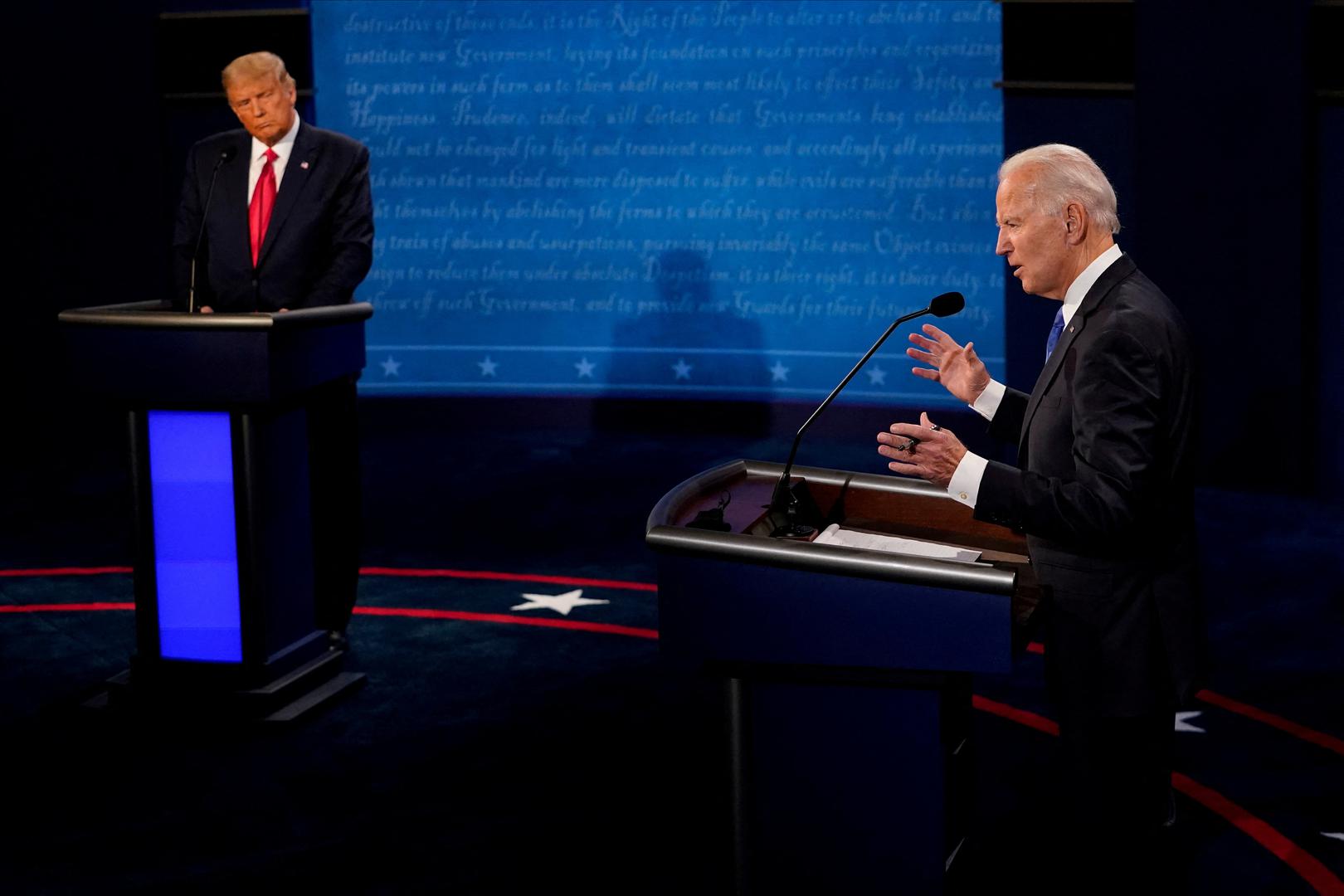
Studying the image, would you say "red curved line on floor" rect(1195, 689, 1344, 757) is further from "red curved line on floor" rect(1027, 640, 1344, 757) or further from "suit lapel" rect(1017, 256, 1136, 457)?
"suit lapel" rect(1017, 256, 1136, 457)

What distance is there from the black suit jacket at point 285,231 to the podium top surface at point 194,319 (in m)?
0.23

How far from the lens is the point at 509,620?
16.1ft

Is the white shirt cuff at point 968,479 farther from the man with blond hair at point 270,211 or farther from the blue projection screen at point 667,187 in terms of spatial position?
the blue projection screen at point 667,187

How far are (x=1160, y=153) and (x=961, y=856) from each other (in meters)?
4.49

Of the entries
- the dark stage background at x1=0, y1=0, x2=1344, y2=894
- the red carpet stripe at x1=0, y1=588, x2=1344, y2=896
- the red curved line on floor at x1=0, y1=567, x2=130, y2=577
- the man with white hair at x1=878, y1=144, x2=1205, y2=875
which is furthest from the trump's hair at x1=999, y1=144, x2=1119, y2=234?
the red curved line on floor at x1=0, y1=567, x2=130, y2=577

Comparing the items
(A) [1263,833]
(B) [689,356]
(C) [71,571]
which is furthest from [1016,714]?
(B) [689,356]

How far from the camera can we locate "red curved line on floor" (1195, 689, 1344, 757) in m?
3.81

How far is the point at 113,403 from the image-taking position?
393 centimetres

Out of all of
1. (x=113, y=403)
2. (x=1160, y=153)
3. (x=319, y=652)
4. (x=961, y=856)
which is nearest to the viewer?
(x=961, y=856)

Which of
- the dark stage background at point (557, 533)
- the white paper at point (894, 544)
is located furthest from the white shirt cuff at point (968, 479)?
the dark stage background at point (557, 533)

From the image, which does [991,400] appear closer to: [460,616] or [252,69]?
[252,69]

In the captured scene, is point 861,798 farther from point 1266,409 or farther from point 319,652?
point 1266,409

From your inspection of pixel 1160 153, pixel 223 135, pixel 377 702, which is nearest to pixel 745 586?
pixel 377 702

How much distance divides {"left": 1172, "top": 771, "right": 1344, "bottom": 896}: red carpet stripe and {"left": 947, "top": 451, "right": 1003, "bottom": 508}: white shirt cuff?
1306mm
